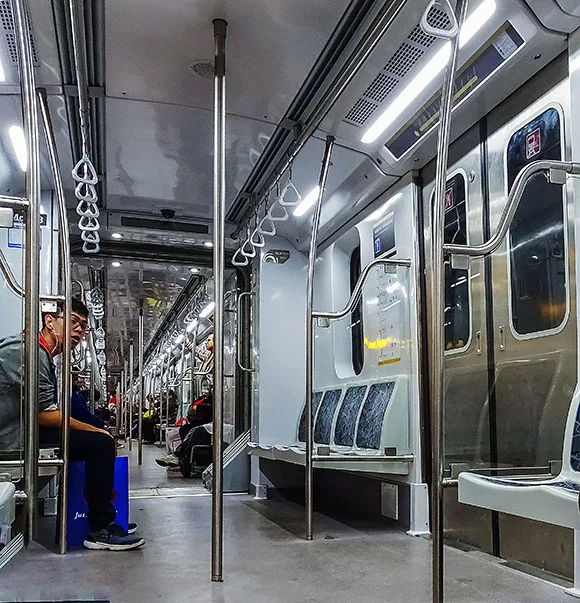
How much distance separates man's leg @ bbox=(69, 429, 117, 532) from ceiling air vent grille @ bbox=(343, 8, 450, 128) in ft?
7.89

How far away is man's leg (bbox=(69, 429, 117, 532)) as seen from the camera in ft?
A: 12.7

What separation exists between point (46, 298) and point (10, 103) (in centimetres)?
122

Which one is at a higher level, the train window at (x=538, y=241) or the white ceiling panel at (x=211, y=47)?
the white ceiling panel at (x=211, y=47)

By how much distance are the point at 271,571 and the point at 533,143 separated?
94.8 inches

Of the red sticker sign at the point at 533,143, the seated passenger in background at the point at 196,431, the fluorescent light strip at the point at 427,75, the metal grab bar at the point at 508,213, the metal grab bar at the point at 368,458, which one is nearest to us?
the metal grab bar at the point at 508,213

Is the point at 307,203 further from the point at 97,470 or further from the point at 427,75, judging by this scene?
the point at 97,470

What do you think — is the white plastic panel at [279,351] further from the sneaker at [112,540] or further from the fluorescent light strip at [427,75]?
the sneaker at [112,540]

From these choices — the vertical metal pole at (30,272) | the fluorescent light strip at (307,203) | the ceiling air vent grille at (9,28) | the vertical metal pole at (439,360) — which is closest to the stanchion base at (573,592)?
the vertical metal pole at (439,360)

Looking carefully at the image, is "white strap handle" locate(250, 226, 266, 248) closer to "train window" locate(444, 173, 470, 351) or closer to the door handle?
"train window" locate(444, 173, 470, 351)

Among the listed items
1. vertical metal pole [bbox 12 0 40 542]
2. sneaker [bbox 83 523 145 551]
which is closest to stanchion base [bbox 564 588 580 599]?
vertical metal pole [bbox 12 0 40 542]

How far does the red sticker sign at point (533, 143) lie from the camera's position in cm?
328

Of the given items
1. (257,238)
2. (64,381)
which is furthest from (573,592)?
(257,238)

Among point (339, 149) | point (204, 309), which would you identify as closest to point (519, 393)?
point (339, 149)

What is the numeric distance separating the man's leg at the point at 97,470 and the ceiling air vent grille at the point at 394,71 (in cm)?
240
